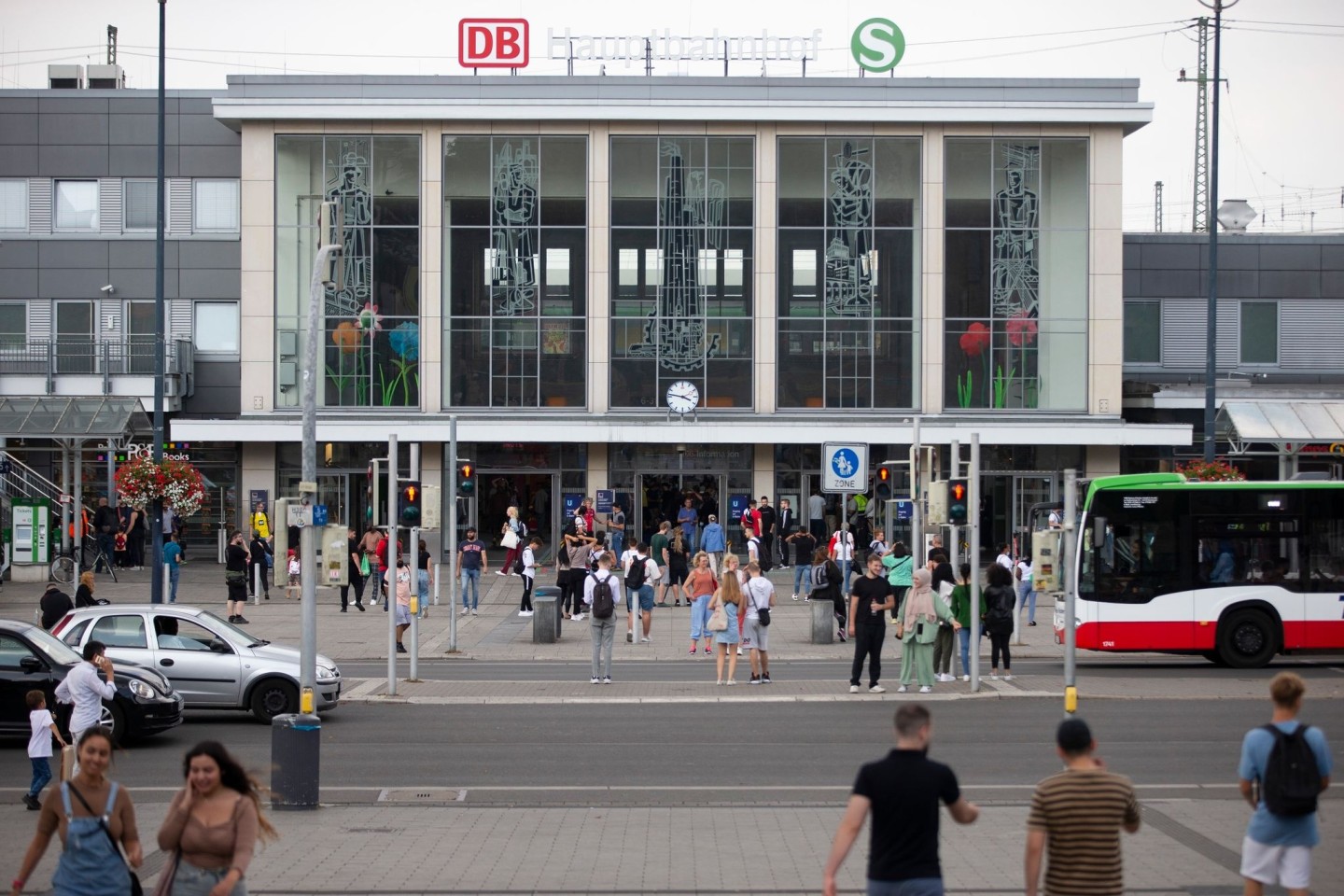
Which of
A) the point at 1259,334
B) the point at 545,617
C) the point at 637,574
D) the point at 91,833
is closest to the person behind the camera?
the point at 91,833

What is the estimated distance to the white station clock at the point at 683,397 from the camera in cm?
4519

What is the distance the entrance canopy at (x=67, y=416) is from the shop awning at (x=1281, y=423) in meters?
31.1

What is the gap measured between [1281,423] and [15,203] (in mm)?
37968

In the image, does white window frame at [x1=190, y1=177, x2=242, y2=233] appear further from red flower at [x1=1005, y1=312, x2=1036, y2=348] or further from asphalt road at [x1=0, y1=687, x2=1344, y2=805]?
asphalt road at [x1=0, y1=687, x2=1344, y2=805]

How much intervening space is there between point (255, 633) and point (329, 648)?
2542 mm

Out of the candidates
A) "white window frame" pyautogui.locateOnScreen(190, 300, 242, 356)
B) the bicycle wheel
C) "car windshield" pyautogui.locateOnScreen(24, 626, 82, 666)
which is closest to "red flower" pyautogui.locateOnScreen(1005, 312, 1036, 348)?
"white window frame" pyautogui.locateOnScreen(190, 300, 242, 356)

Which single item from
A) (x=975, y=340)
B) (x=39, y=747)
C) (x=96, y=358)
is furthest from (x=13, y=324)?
(x=39, y=747)

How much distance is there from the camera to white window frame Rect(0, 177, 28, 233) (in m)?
46.9

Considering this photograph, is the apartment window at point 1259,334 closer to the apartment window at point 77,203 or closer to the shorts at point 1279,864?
the apartment window at point 77,203

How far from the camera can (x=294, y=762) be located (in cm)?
1334

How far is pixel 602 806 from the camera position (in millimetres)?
13703

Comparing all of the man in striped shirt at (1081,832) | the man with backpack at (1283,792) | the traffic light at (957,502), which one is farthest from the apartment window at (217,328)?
the man in striped shirt at (1081,832)

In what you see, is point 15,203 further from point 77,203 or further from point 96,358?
point 96,358

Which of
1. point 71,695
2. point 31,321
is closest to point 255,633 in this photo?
point 71,695
